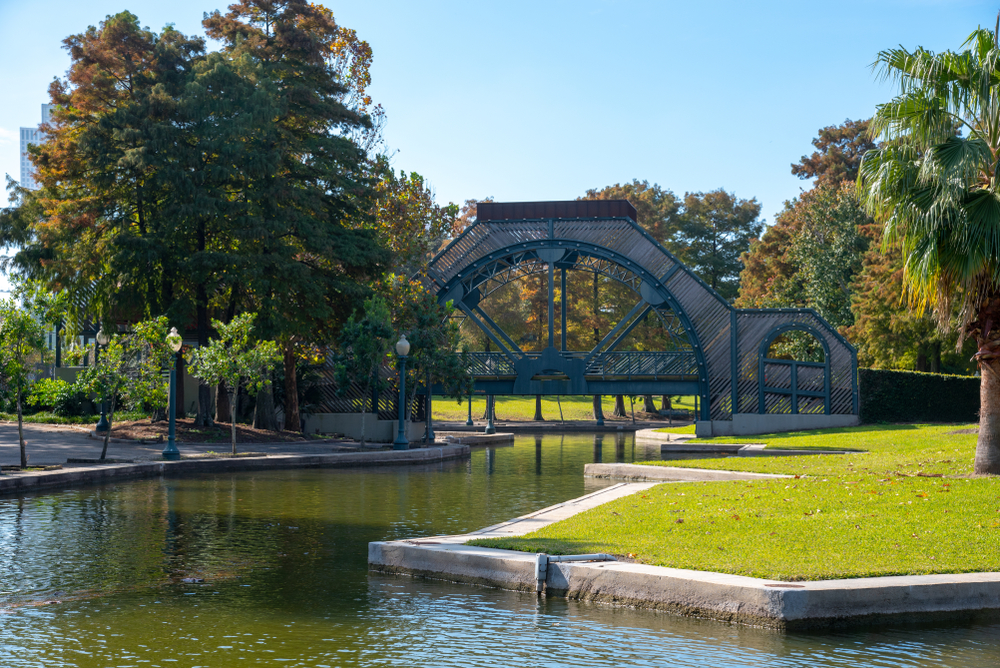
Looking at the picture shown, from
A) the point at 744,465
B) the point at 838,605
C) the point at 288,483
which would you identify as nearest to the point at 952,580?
the point at 838,605

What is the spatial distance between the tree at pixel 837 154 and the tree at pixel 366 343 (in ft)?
149

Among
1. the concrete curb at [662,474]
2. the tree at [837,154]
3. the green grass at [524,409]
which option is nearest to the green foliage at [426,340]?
the concrete curb at [662,474]

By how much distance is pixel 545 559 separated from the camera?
10.1 metres

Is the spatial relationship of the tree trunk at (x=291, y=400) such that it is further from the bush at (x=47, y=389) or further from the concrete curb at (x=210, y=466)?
the bush at (x=47, y=389)

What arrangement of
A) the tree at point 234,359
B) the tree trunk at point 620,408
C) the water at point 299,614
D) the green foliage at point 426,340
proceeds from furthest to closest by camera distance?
the tree trunk at point 620,408 → the green foliage at point 426,340 → the tree at point 234,359 → the water at point 299,614

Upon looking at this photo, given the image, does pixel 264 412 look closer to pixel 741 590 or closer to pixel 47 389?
pixel 47 389

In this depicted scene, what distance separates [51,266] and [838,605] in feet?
108

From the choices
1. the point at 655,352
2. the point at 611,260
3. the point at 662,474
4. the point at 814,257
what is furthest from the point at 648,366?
the point at 662,474

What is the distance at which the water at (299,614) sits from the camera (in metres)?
7.80

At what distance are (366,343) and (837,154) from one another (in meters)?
49.9

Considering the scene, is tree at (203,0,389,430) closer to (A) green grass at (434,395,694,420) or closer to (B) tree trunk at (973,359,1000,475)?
(B) tree trunk at (973,359,1000,475)

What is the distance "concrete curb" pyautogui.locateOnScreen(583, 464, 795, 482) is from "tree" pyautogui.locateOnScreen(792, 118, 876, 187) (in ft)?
166

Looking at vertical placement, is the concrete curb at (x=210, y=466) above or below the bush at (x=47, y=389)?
below

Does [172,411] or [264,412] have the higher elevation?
[172,411]
